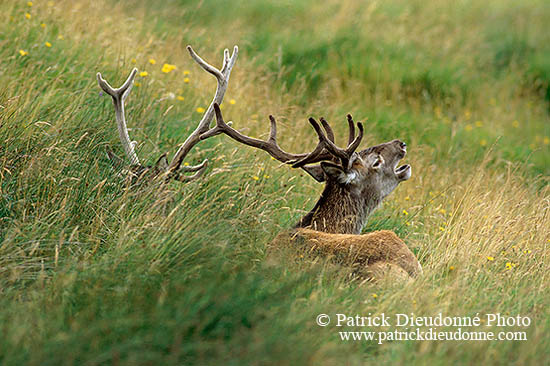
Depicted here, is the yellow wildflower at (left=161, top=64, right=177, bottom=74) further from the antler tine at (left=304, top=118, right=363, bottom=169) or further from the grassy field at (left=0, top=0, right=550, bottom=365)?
the antler tine at (left=304, top=118, right=363, bottom=169)

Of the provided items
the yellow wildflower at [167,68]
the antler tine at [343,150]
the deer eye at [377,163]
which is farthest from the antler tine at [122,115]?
the yellow wildflower at [167,68]

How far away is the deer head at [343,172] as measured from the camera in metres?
5.31

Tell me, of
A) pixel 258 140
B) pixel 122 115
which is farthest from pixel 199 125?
pixel 122 115

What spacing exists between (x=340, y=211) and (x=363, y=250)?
34.1 inches

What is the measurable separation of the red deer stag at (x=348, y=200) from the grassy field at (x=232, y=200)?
20 cm

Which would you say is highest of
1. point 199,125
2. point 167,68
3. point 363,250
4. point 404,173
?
point 167,68

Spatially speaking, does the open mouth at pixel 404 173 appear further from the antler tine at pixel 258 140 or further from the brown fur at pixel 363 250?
the brown fur at pixel 363 250

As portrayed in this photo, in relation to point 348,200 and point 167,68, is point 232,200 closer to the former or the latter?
point 348,200

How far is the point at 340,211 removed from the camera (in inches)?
214

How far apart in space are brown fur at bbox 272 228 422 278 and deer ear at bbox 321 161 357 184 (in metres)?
0.63

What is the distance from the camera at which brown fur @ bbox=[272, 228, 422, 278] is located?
452 centimetres

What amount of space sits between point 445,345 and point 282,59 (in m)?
Answer: 7.46

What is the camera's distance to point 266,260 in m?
4.39

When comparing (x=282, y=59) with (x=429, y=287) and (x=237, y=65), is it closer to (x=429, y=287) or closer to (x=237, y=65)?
(x=237, y=65)
